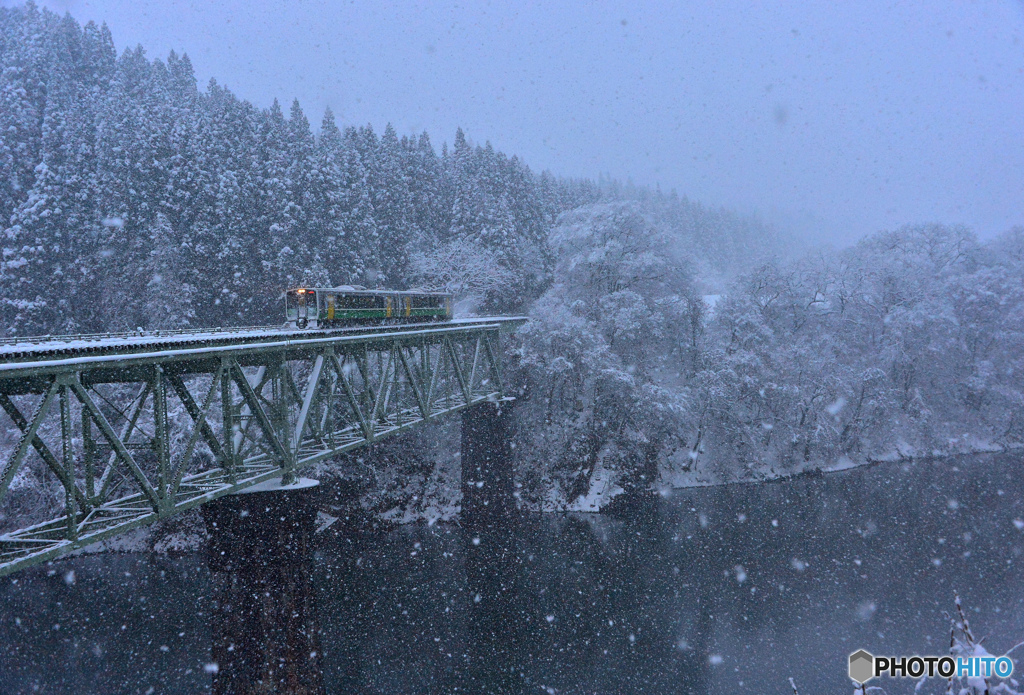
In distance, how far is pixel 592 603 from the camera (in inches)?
911

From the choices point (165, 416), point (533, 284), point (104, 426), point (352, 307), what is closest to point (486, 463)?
point (352, 307)

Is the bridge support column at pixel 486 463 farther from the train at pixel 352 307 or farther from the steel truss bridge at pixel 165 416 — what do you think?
the train at pixel 352 307

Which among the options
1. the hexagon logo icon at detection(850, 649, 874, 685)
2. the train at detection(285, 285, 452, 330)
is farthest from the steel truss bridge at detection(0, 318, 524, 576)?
the hexagon logo icon at detection(850, 649, 874, 685)

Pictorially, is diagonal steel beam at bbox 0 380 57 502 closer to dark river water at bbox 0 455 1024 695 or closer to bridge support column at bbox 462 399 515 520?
dark river water at bbox 0 455 1024 695

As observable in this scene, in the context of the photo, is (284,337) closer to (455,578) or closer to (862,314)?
(455,578)

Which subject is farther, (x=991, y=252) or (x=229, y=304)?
(x=991, y=252)

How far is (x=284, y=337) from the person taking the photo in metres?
16.3

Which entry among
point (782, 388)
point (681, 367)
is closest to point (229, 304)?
point (681, 367)

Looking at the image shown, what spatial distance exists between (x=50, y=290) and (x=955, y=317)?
66094mm

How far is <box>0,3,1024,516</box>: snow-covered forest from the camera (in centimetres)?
3612

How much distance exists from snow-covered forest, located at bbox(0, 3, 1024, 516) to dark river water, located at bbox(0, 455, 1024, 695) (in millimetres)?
6758

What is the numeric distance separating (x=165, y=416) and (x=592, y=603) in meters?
18.6

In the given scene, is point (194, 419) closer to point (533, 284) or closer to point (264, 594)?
point (264, 594)

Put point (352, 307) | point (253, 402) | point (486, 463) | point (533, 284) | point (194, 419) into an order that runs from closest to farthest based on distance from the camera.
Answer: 1. point (194, 419)
2. point (253, 402)
3. point (352, 307)
4. point (486, 463)
5. point (533, 284)
